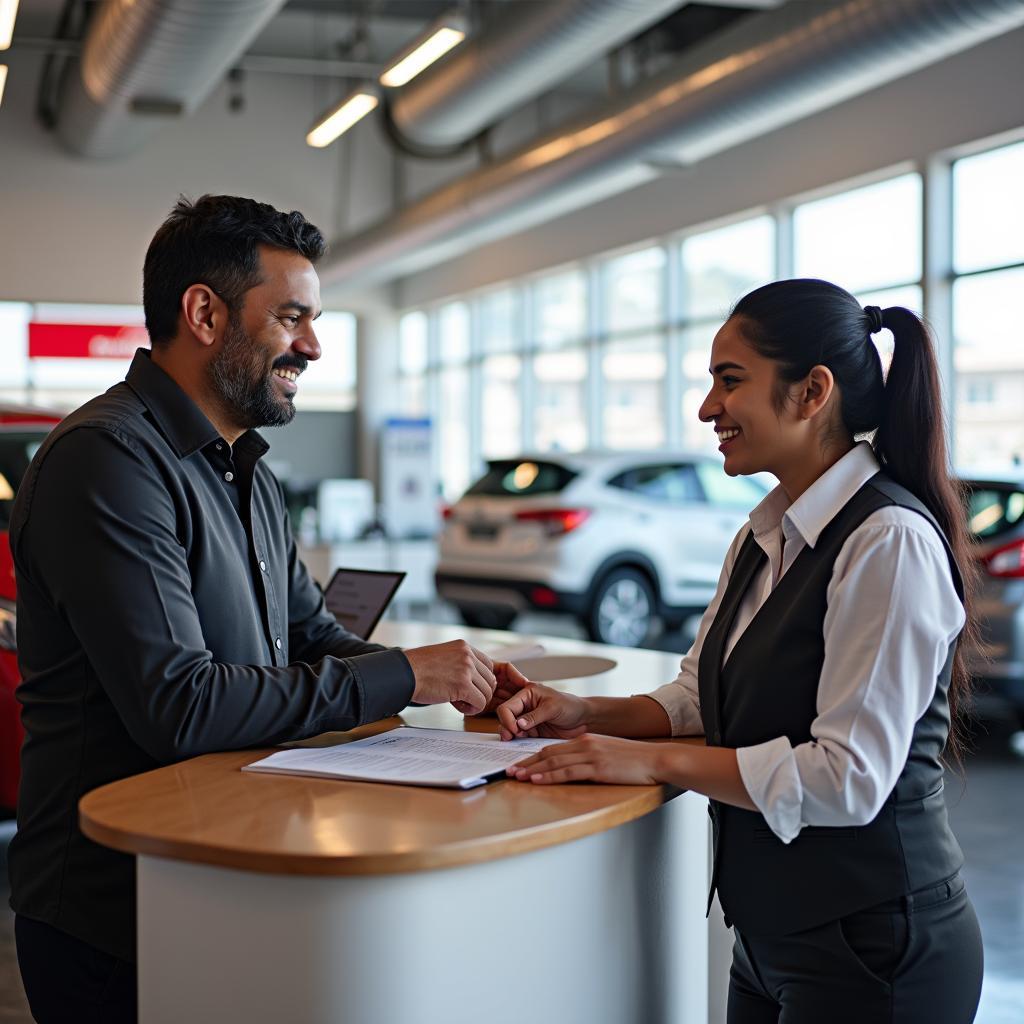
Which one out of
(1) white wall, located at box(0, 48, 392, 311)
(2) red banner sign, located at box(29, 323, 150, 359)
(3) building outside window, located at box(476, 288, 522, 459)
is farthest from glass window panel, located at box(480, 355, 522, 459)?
(2) red banner sign, located at box(29, 323, 150, 359)

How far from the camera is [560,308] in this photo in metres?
13.7

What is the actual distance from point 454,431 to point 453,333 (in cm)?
125

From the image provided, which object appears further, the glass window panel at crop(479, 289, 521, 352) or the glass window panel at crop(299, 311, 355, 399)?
the glass window panel at crop(299, 311, 355, 399)

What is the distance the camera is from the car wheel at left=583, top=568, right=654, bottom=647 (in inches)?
327

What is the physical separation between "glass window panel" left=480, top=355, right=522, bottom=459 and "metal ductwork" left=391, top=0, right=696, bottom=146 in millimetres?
4967

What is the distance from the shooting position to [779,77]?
246 inches

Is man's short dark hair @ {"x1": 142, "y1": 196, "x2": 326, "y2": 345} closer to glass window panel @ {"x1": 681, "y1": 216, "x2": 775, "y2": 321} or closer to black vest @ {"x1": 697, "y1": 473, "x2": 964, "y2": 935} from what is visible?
black vest @ {"x1": 697, "y1": 473, "x2": 964, "y2": 935}

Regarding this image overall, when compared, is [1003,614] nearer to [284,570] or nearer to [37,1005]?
[284,570]

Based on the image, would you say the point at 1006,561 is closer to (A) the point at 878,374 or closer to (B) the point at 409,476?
(A) the point at 878,374

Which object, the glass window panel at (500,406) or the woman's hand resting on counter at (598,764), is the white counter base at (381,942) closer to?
the woman's hand resting on counter at (598,764)

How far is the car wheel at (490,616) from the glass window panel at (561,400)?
4.15 meters

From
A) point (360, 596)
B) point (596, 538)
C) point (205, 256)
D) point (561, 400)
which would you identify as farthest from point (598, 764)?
point (561, 400)

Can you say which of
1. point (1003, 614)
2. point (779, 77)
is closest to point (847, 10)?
point (779, 77)

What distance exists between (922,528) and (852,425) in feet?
0.70
